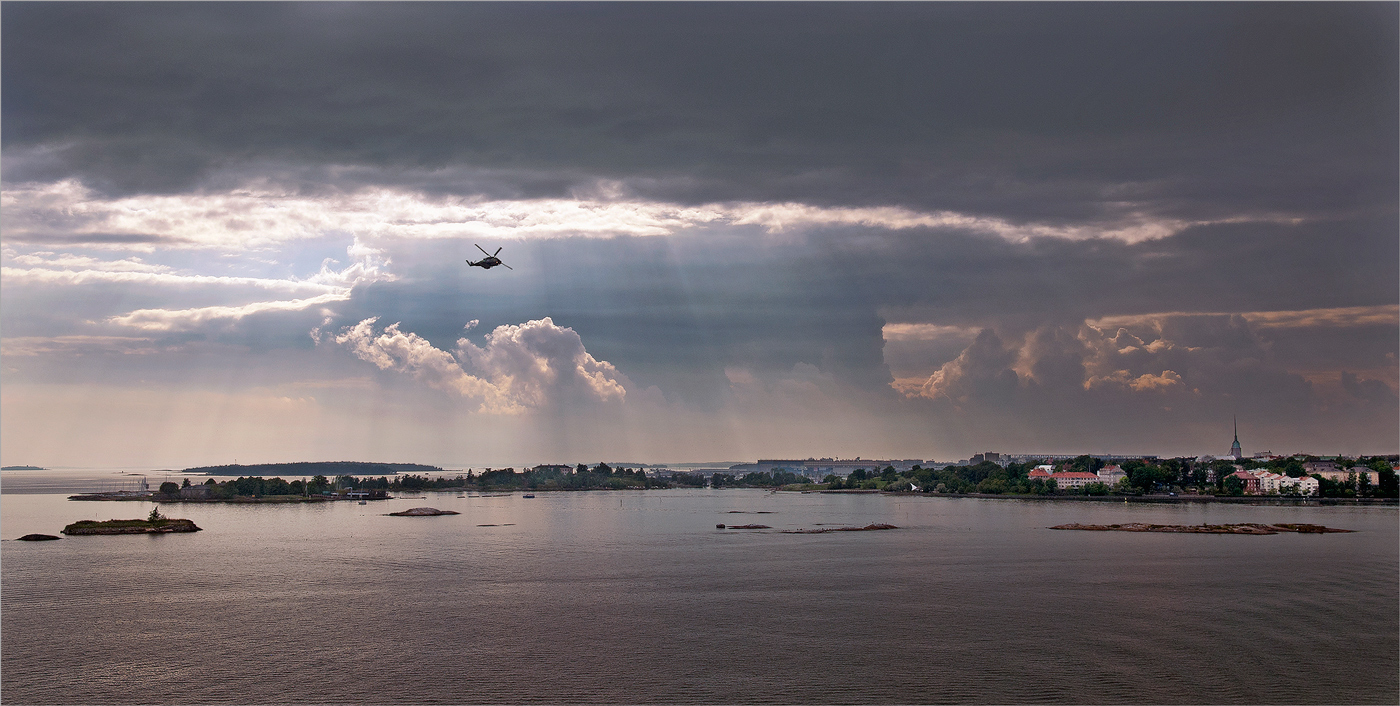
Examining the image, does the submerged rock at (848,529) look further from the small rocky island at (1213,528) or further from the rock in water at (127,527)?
the rock in water at (127,527)

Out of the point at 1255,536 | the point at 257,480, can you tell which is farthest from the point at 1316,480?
the point at 257,480

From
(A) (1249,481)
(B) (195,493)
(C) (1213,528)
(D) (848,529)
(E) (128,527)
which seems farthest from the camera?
(A) (1249,481)

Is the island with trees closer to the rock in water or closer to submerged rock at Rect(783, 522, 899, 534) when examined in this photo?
the rock in water

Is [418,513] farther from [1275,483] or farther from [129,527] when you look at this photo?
[1275,483]

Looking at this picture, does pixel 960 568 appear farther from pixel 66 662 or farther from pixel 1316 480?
pixel 1316 480

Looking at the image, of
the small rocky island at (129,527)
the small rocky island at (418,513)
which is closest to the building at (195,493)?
the small rocky island at (418,513)

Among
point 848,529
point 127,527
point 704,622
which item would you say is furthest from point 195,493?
point 704,622
